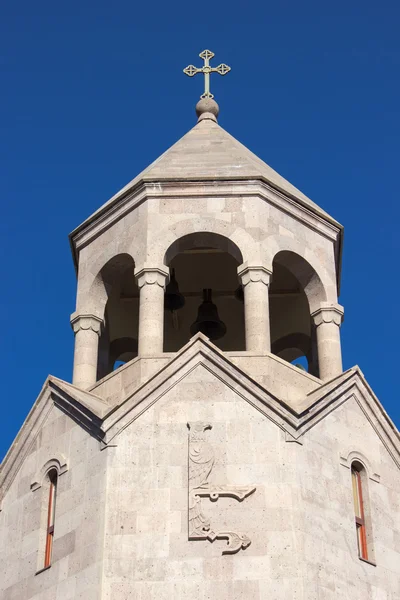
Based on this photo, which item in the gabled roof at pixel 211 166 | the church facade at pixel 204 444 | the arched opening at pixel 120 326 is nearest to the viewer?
the church facade at pixel 204 444

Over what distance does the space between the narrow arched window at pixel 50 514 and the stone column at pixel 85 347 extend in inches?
81.5

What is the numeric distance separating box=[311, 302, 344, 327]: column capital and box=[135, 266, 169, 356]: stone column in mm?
2954

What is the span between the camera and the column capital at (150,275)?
22.0m

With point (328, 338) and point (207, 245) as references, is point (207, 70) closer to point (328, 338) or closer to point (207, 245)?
point (207, 245)

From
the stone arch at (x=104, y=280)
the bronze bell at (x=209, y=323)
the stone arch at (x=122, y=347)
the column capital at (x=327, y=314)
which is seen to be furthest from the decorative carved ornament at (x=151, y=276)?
the stone arch at (x=122, y=347)

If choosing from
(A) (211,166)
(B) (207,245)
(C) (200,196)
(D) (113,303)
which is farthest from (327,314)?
(D) (113,303)

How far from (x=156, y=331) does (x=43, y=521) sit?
3.69m

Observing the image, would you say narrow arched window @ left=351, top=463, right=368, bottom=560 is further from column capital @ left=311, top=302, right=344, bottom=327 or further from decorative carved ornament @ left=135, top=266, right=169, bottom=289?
decorative carved ornament @ left=135, top=266, right=169, bottom=289

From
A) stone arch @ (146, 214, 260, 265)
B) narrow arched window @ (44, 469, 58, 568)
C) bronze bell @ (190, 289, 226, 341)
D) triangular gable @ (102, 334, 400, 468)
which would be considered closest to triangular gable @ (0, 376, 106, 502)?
narrow arched window @ (44, 469, 58, 568)

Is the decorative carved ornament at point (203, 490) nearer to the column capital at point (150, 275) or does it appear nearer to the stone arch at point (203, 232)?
the column capital at point (150, 275)

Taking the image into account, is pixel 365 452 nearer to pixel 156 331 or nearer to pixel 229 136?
pixel 156 331

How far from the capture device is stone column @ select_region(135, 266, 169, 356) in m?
21.4

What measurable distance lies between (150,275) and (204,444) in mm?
3789

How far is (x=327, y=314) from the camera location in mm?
23062
